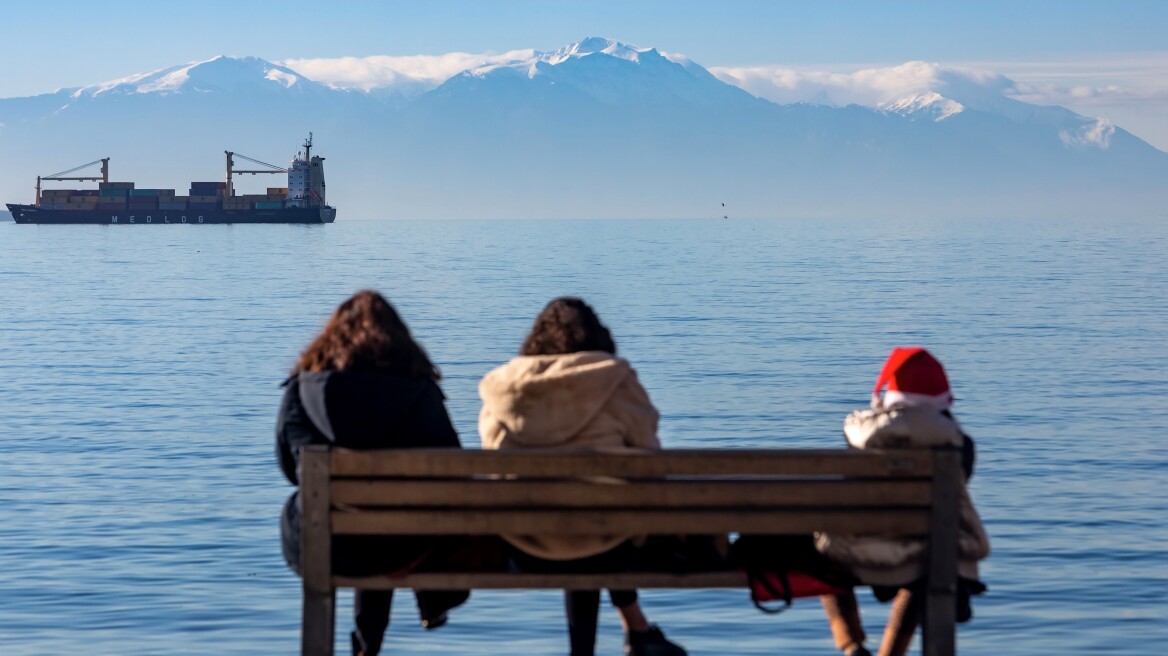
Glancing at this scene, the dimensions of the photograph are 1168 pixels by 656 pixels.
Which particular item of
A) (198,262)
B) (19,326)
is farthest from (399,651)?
(198,262)

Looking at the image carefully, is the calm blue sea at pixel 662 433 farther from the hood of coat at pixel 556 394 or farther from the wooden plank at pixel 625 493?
the wooden plank at pixel 625 493

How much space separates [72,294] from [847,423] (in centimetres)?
4559

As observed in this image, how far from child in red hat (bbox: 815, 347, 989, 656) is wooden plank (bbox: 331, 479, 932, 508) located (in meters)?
0.15

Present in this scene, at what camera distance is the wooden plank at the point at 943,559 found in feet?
14.5

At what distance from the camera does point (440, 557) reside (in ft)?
15.3

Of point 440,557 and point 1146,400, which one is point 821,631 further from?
point 1146,400

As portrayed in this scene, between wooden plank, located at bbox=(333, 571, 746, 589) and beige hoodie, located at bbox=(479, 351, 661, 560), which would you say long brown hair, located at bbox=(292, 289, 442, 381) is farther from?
wooden plank, located at bbox=(333, 571, 746, 589)

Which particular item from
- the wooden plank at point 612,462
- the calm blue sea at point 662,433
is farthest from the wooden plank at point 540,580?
the calm blue sea at point 662,433

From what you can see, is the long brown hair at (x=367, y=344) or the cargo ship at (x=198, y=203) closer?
the long brown hair at (x=367, y=344)

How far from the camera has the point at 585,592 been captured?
5000 mm

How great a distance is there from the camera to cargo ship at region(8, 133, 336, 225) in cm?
13688

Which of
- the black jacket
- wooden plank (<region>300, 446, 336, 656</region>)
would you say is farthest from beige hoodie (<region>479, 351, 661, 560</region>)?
wooden plank (<region>300, 446, 336, 656</region>)

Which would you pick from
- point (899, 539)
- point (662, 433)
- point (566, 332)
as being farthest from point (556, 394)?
point (662, 433)

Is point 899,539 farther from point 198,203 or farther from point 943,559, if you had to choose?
point 198,203
